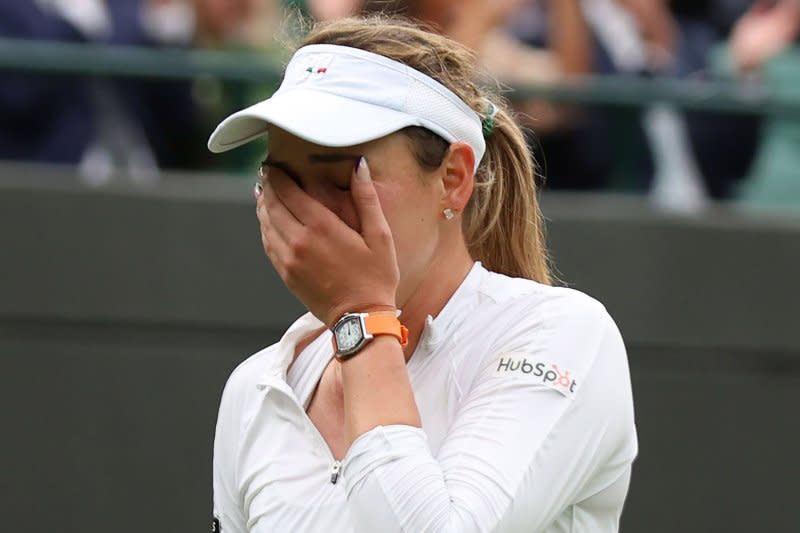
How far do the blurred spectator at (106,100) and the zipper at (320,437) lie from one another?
9.43 ft

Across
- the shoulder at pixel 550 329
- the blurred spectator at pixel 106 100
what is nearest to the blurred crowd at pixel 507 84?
the blurred spectator at pixel 106 100

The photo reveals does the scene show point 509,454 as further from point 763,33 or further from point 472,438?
point 763,33

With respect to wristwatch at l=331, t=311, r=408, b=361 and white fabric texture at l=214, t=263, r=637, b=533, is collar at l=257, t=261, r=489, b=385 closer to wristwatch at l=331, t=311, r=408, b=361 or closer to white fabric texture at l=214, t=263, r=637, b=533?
white fabric texture at l=214, t=263, r=637, b=533

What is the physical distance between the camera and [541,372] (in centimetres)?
204

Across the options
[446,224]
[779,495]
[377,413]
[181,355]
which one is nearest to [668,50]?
[779,495]

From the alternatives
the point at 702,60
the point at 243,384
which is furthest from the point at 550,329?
the point at 702,60

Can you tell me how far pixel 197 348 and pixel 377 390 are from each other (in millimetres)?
2945

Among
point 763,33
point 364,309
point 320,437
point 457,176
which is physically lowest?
point 320,437

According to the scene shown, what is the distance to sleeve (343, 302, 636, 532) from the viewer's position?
187 cm

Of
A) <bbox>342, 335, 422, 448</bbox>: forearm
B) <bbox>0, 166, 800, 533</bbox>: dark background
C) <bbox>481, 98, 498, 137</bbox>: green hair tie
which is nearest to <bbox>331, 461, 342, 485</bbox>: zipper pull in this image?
<bbox>342, 335, 422, 448</bbox>: forearm

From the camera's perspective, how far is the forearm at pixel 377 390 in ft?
6.39

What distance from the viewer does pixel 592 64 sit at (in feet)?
18.2

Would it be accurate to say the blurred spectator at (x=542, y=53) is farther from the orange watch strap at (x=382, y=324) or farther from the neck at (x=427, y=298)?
the orange watch strap at (x=382, y=324)

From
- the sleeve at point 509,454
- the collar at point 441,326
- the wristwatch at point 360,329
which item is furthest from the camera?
the collar at point 441,326
